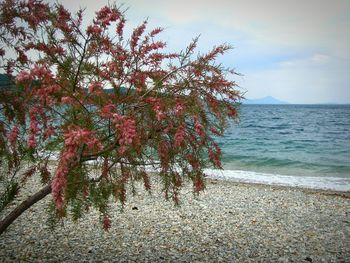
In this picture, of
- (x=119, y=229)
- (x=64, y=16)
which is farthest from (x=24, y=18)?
(x=119, y=229)

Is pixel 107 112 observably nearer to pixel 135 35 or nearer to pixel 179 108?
pixel 179 108

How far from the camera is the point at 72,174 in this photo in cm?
317

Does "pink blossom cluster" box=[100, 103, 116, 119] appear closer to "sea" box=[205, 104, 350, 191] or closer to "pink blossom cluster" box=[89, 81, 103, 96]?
"pink blossom cluster" box=[89, 81, 103, 96]

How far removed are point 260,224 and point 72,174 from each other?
6.68m

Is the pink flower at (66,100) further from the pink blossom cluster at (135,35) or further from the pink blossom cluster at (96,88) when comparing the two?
the pink blossom cluster at (135,35)

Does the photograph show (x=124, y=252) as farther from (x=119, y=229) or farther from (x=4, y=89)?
(x=4, y=89)

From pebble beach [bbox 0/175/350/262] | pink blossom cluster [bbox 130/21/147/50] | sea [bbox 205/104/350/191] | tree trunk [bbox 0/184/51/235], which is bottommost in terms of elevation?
sea [bbox 205/104/350/191]

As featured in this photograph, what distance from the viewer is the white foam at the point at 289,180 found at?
15562 millimetres

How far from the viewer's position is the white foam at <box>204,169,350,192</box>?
15.6 meters

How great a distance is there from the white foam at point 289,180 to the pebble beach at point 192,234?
455 centimetres

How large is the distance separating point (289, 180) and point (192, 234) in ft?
34.4

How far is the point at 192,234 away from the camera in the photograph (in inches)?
304

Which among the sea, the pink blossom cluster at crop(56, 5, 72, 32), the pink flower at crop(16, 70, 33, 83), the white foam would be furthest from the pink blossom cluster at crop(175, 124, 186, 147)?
the white foam

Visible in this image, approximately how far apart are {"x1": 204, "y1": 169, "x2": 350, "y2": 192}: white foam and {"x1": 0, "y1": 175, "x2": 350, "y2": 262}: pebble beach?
14.9 ft
